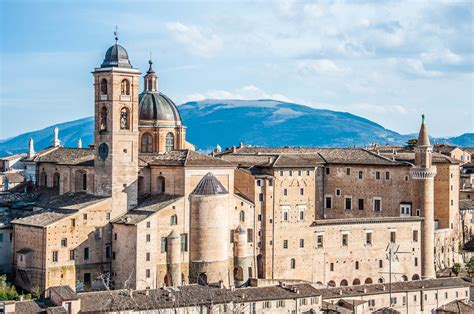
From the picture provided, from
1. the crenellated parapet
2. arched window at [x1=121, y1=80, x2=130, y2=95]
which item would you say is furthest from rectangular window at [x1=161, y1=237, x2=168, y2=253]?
the crenellated parapet

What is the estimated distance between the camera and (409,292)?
51719 millimetres

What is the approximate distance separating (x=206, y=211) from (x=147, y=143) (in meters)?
11.7

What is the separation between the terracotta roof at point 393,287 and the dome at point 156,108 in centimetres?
1791

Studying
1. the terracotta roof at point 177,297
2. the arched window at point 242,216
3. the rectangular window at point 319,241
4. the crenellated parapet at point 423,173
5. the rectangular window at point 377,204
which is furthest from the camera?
the rectangular window at point 377,204

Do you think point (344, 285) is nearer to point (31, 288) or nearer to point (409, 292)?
point (409, 292)

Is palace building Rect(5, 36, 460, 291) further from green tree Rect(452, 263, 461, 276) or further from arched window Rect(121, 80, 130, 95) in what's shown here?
green tree Rect(452, 263, 461, 276)

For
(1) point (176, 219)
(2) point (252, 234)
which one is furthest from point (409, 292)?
(1) point (176, 219)

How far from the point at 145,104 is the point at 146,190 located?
32.1 ft

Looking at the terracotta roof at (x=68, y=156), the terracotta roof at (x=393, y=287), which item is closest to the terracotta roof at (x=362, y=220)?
the terracotta roof at (x=393, y=287)

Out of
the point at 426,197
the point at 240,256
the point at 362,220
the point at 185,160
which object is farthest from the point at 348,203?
the point at 185,160

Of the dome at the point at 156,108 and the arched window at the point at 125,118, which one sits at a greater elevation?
the dome at the point at 156,108

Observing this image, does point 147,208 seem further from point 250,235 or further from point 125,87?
point 125,87

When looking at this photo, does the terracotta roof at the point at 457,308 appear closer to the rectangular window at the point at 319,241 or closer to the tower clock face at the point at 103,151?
the rectangular window at the point at 319,241

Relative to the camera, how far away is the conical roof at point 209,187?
2002 inches
